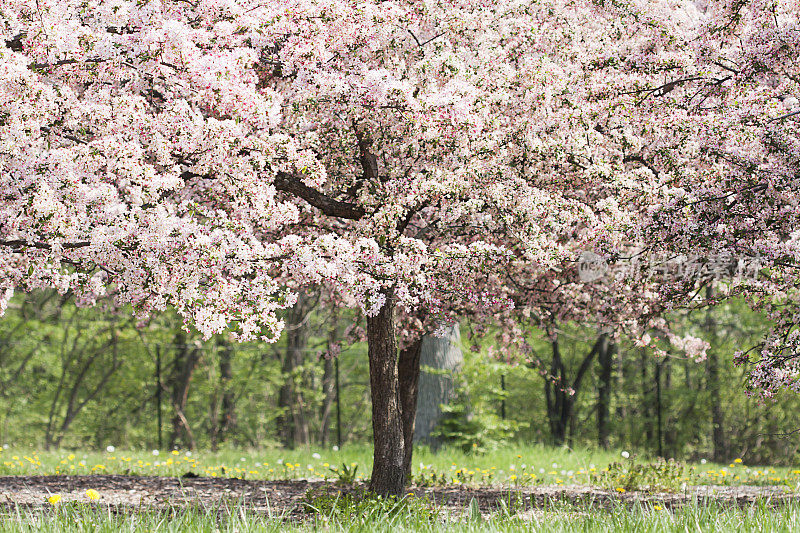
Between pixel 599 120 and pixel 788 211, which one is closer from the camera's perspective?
pixel 788 211

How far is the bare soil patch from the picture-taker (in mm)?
7156

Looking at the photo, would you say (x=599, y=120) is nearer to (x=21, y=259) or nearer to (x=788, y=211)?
(x=788, y=211)

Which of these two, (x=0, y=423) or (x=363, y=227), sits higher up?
(x=363, y=227)

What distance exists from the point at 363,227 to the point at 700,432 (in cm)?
2424

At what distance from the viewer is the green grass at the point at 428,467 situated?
9.87 m

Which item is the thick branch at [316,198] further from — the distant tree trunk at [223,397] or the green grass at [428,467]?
the distant tree trunk at [223,397]

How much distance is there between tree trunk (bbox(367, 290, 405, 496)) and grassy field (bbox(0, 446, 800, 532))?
18.2 inches

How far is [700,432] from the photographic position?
26953 mm

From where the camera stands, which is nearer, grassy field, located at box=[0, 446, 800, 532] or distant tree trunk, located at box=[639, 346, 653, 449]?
grassy field, located at box=[0, 446, 800, 532]

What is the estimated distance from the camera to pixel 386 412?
7137 mm

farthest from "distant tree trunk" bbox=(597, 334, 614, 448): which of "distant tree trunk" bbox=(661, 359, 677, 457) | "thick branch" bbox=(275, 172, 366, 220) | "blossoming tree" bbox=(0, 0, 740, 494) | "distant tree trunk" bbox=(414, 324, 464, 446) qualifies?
"thick branch" bbox=(275, 172, 366, 220)

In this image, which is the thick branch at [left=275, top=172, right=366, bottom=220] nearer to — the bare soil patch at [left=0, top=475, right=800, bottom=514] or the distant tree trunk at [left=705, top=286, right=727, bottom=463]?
the bare soil patch at [left=0, top=475, right=800, bottom=514]

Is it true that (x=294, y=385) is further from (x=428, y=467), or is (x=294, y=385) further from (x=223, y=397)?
(x=428, y=467)

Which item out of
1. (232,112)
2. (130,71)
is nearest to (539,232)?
(232,112)
